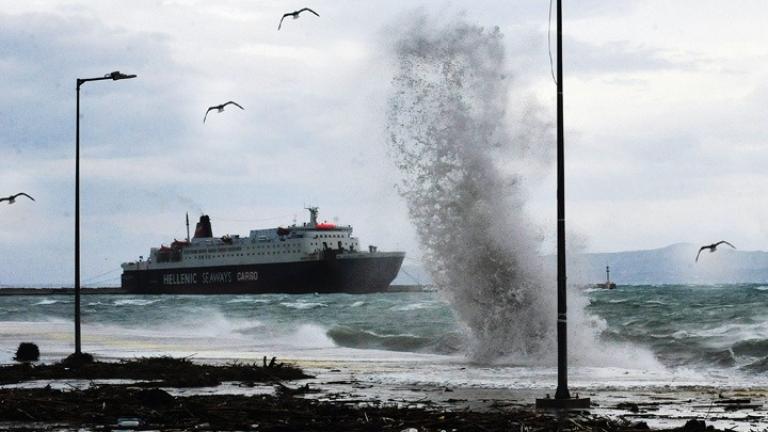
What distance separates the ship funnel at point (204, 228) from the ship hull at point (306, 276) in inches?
509

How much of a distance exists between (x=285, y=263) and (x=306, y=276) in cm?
348

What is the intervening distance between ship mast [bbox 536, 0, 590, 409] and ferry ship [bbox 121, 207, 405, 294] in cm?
11789

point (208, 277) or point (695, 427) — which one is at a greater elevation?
point (208, 277)

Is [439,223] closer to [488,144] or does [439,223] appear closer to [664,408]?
[488,144]

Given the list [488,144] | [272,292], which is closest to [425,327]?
[488,144]

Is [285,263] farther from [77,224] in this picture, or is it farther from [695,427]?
[695,427]

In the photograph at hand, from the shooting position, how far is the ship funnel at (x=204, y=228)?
166000 millimetres

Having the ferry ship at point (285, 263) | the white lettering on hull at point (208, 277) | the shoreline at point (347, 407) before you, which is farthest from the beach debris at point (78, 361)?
the white lettering on hull at point (208, 277)

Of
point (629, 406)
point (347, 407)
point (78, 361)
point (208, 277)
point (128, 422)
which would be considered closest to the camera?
point (128, 422)

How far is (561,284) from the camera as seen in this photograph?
18.9 metres

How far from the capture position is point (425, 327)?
54625 mm

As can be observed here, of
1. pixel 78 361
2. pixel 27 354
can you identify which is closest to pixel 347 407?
pixel 78 361

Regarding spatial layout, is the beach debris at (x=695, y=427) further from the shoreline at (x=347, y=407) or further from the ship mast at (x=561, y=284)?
the ship mast at (x=561, y=284)

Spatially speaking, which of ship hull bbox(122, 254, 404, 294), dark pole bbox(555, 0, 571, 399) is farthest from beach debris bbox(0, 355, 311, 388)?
ship hull bbox(122, 254, 404, 294)
